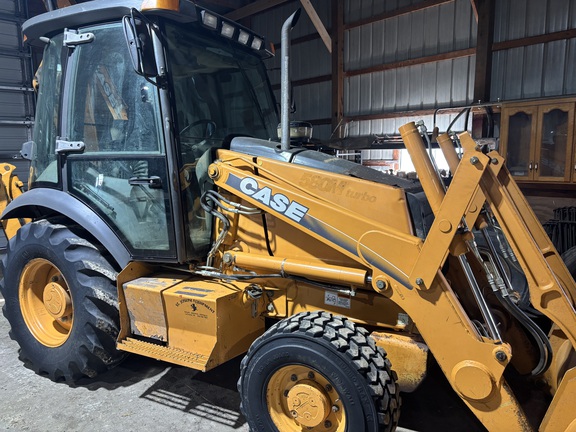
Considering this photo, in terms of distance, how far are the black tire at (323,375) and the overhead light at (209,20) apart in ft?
6.53

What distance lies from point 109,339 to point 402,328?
1.93 metres

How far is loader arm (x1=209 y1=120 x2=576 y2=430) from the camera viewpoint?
2.00 m

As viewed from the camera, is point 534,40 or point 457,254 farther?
point 534,40

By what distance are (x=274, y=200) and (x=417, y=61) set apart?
757 centimetres

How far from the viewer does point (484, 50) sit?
791 cm

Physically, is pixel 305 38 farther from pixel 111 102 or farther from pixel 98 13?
pixel 111 102

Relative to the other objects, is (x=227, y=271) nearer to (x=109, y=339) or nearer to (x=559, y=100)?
(x=109, y=339)

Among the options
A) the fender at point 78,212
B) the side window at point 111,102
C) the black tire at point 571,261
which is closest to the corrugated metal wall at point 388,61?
the black tire at point 571,261

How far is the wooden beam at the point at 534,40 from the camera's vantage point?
7191 mm

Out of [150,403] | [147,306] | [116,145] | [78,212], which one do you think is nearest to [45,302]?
[78,212]

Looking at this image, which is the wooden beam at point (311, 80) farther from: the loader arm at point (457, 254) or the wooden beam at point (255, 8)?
the loader arm at point (457, 254)

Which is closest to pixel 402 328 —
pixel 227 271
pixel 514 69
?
pixel 227 271

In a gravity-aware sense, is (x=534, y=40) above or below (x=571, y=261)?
above

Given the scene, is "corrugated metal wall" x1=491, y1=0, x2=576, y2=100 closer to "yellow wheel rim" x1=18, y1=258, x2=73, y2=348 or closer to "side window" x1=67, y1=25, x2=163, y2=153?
"side window" x1=67, y1=25, x2=163, y2=153
